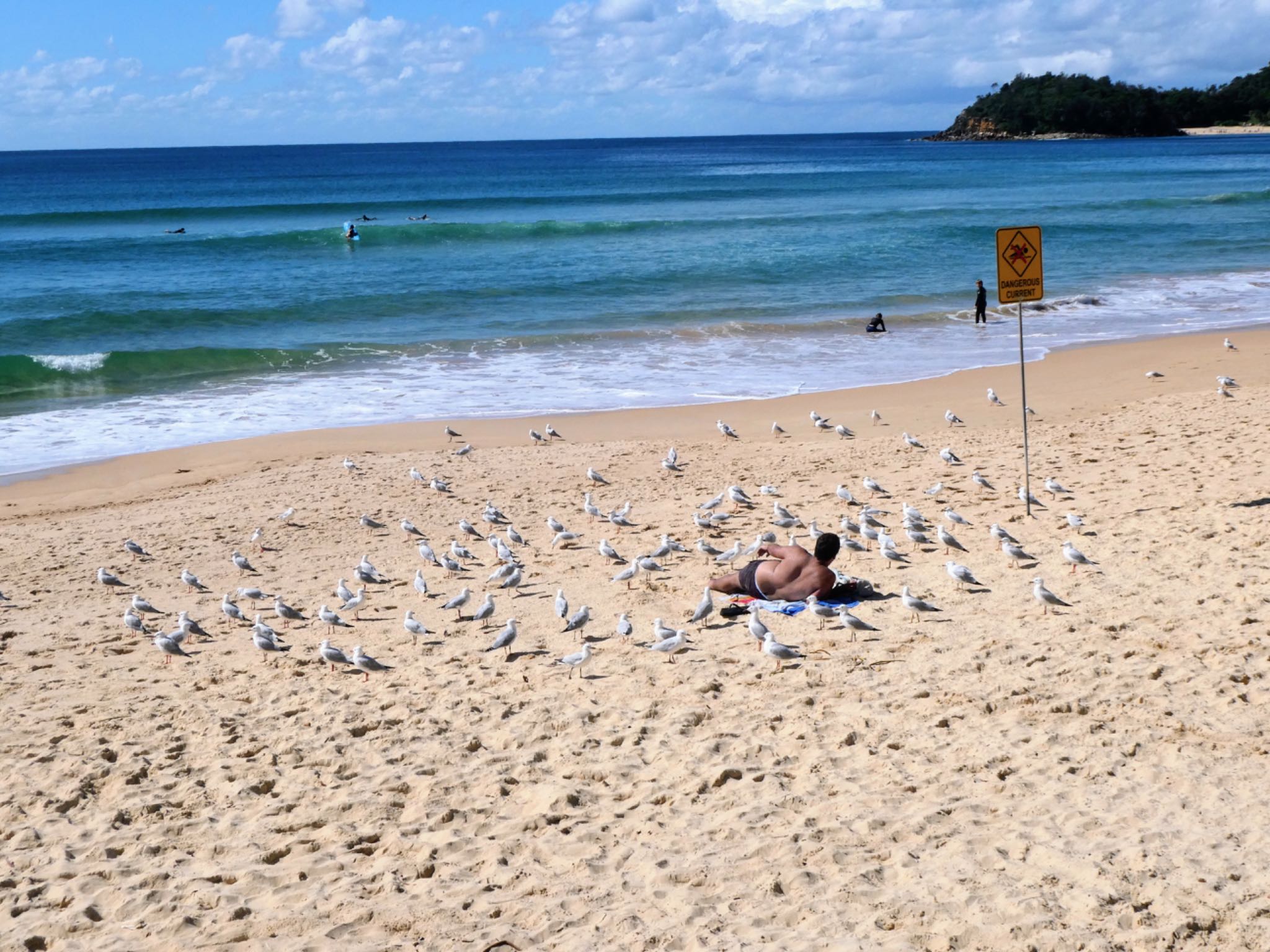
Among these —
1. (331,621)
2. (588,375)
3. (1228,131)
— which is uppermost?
(1228,131)

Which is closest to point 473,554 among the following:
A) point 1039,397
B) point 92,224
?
point 1039,397

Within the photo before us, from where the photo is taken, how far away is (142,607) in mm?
10172

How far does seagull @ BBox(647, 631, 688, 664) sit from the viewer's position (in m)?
8.31

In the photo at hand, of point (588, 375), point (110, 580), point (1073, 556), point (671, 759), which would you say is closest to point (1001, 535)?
point (1073, 556)

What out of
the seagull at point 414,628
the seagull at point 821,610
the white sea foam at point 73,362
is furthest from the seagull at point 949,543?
the white sea foam at point 73,362

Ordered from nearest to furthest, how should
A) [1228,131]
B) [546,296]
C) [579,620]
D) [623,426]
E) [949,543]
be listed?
1. [579,620]
2. [949,543]
3. [623,426]
4. [546,296]
5. [1228,131]

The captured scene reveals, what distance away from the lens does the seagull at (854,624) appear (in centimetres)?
841

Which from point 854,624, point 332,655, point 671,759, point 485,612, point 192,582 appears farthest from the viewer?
point 192,582

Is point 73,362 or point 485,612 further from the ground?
point 73,362

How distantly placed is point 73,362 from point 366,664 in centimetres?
1938

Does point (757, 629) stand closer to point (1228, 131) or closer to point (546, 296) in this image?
point (546, 296)

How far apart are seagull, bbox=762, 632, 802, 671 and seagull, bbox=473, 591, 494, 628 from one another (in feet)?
8.23

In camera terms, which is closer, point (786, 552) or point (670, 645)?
point (670, 645)

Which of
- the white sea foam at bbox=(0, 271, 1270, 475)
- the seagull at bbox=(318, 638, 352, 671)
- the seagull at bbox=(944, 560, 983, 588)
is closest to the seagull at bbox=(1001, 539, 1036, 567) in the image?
the seagull at bbox=(944, 560, 983, 588)
